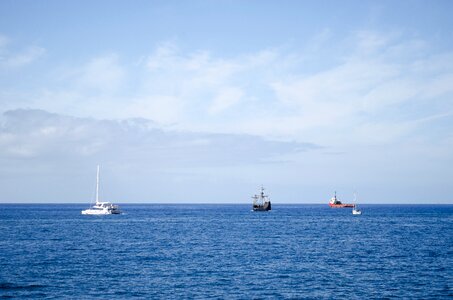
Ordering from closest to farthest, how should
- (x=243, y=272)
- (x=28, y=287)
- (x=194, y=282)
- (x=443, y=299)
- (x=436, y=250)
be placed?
(x=443, y=299), (x=28, y=287), (x=194, y=282), (x=243, y=272), (x=436, y=250)

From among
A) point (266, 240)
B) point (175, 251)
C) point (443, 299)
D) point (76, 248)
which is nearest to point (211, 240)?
point (266, 240)

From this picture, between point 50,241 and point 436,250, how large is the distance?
5950 cm

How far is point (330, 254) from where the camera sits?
64.3m

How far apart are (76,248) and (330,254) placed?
35936 mm

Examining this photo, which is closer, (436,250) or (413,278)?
(413,278)

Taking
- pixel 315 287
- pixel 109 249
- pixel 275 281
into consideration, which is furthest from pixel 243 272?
pixel 109 249

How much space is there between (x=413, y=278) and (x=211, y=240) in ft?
138

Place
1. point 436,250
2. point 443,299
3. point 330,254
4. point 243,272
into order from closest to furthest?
point 443,299, point 243,272, point 330,254, point 436,250

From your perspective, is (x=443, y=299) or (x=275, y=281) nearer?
(x=443, y=299)

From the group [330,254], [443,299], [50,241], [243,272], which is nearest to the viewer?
[443,299]

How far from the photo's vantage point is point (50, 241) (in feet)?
264

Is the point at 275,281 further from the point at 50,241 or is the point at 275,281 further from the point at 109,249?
the point at 50,241

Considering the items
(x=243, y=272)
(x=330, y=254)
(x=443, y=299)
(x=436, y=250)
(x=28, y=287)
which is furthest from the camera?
(x=436, y=250)

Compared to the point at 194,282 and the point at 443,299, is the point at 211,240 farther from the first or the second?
the point at 443,299
